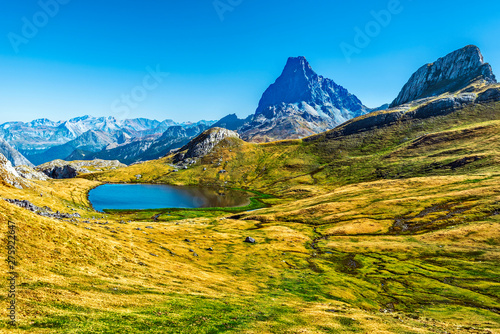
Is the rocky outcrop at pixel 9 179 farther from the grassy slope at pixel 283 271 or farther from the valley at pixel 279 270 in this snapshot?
the grassy slope at pixel 283 271

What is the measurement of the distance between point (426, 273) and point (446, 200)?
83501 millimetres

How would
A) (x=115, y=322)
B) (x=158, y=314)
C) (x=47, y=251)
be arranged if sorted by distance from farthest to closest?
(x=47, y=251), (x=158, y=314), (x=115, y=322)

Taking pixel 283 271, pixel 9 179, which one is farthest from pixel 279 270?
pixel 9 179

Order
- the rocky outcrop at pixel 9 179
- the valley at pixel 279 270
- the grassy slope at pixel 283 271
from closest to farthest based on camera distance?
the valley at pixel 279 270, the grassy slope at pixel 283 271, the rocky outcrop at pixel 9 179

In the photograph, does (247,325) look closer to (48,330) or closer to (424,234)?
(48,330)

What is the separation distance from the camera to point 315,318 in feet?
132

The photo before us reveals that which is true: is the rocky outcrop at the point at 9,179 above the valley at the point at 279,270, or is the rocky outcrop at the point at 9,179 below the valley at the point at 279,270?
above

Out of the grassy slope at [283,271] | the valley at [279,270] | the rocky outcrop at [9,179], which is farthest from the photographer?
the rocky outcrop at [9,179]

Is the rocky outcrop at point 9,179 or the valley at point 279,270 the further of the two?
the rocky outcrop at point 9,179

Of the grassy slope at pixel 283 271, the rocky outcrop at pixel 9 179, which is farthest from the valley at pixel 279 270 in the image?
the rocky outcrop at pixel 9 179

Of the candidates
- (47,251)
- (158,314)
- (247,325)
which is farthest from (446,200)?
(47,251)

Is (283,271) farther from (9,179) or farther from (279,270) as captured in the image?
(9,179)

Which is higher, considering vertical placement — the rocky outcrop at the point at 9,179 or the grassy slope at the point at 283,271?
the rocky outcrop at the point at 9,179

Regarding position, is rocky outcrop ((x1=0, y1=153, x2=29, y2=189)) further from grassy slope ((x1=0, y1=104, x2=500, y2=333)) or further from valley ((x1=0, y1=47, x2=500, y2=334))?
grassy slope ((x1=0, y1=104, x2=500, y2=333))
